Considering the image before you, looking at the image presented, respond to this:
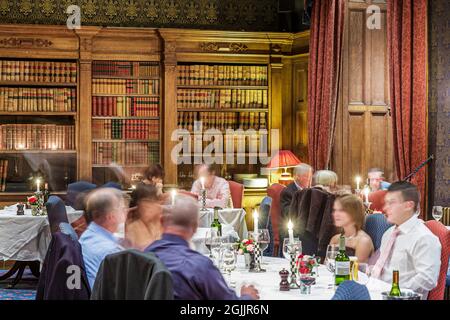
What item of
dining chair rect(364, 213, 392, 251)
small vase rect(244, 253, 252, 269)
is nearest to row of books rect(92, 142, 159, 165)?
dining chair rect(364, 213, 392, 251)

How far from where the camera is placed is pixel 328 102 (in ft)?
25.8

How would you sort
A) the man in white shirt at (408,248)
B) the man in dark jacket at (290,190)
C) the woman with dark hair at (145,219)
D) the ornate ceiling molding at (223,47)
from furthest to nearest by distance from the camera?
1. the ornate ceiling molding at (223,47)
2. the man in dark jacket at (290,190)
3. the woman with dark hair at (145,219)
4. the man in white shirt at (408,248)

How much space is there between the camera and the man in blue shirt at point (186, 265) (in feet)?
9.55

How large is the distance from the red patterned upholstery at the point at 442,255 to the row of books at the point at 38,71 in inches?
233

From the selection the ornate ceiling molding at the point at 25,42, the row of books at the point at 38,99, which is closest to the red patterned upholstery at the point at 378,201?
the row of books at the point at 38,99

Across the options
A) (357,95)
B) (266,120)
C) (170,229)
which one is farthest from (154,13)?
(170,229)

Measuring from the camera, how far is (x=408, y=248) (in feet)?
12.7

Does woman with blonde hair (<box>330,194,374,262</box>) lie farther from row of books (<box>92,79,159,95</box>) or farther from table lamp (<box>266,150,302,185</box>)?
row of books (<box>92,79,159,95</box>)

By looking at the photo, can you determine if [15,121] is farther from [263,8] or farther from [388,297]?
[388,297]

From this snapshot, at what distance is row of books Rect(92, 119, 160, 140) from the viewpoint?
9367 millimetres

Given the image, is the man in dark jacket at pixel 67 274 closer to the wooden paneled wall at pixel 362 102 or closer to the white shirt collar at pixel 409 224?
the white shirt collar at pixel 409 224

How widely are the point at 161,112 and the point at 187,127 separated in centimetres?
38

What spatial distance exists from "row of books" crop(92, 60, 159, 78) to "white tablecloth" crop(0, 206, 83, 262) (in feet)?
8.50

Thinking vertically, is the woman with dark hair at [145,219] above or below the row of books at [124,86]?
below
